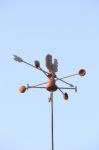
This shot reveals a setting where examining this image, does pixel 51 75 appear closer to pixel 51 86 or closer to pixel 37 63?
pixel 51 86

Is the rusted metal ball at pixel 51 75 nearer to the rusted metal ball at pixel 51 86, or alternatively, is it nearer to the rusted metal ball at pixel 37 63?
the rusted metal ball at pixel 51 86

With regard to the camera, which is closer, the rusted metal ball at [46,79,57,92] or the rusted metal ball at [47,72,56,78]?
the rusted metal ball at [46,79,57,92]

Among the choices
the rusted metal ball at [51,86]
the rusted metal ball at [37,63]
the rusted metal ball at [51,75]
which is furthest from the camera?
the rusted metal ball at [37,63]

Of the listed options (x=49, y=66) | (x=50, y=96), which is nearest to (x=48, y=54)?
(x=49, y=66)

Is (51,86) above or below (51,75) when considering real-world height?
below

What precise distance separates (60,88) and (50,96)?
40cm

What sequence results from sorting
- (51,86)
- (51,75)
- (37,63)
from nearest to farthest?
(51,86) → (51,75) → (37,63)

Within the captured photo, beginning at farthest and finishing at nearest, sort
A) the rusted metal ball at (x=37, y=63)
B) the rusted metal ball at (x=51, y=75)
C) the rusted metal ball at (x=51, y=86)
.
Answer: the rusted metal ball at (x=37, y=63) < the rusted metal ball at (x=51, y=75) < the rusted metal ball at (x=51, y=86)

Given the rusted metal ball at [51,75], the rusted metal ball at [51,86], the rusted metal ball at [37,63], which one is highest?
the rusted metal ball at [37,63]

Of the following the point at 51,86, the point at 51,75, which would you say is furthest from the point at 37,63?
the point at 51,86

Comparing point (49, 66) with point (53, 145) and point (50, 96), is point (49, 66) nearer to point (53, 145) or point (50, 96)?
point (50, 96)

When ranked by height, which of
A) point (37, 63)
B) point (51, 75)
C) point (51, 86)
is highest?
point (37, 63)

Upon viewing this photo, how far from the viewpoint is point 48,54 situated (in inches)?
597

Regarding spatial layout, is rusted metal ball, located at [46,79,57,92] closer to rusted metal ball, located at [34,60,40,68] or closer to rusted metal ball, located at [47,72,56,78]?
rusted metal ball, located at [47,72,56,78]
